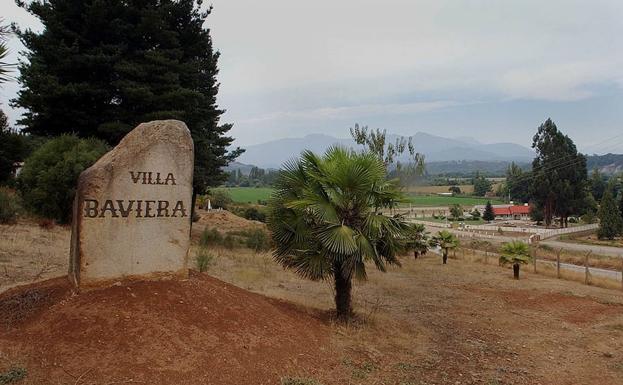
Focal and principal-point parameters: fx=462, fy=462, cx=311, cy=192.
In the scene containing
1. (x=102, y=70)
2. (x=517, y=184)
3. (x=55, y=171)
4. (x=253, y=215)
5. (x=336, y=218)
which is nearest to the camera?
(x=336, y=218)

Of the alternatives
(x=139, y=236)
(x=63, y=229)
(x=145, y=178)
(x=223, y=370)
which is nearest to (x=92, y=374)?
(x=223, y=370)

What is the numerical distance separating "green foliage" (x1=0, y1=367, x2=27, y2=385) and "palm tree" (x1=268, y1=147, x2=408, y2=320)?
15.1 feet

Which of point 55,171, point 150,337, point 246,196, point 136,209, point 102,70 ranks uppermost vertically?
point 102,70

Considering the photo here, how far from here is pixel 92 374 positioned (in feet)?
16.5

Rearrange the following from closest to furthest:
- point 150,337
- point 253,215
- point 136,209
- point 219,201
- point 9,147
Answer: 1. point 150,337
2. point 136,209
3. point 9,147
4. point 253,215
5. point 219,201

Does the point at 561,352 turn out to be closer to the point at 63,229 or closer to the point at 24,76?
the point at 63,229

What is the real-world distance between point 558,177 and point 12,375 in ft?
263

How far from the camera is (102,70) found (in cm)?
1878

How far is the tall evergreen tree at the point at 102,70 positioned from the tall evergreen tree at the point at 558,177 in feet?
223

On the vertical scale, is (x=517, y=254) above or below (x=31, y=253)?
below

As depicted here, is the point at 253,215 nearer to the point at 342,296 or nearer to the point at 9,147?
the point at 9,147

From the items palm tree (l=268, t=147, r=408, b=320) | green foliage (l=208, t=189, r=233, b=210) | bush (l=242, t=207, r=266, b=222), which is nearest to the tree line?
palm tree (l=268, t=147, r=408, b=320)

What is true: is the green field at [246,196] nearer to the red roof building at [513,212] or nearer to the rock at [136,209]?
the red roof building at [513,212]

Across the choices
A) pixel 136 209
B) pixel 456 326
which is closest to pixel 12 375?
pixel 136 209
